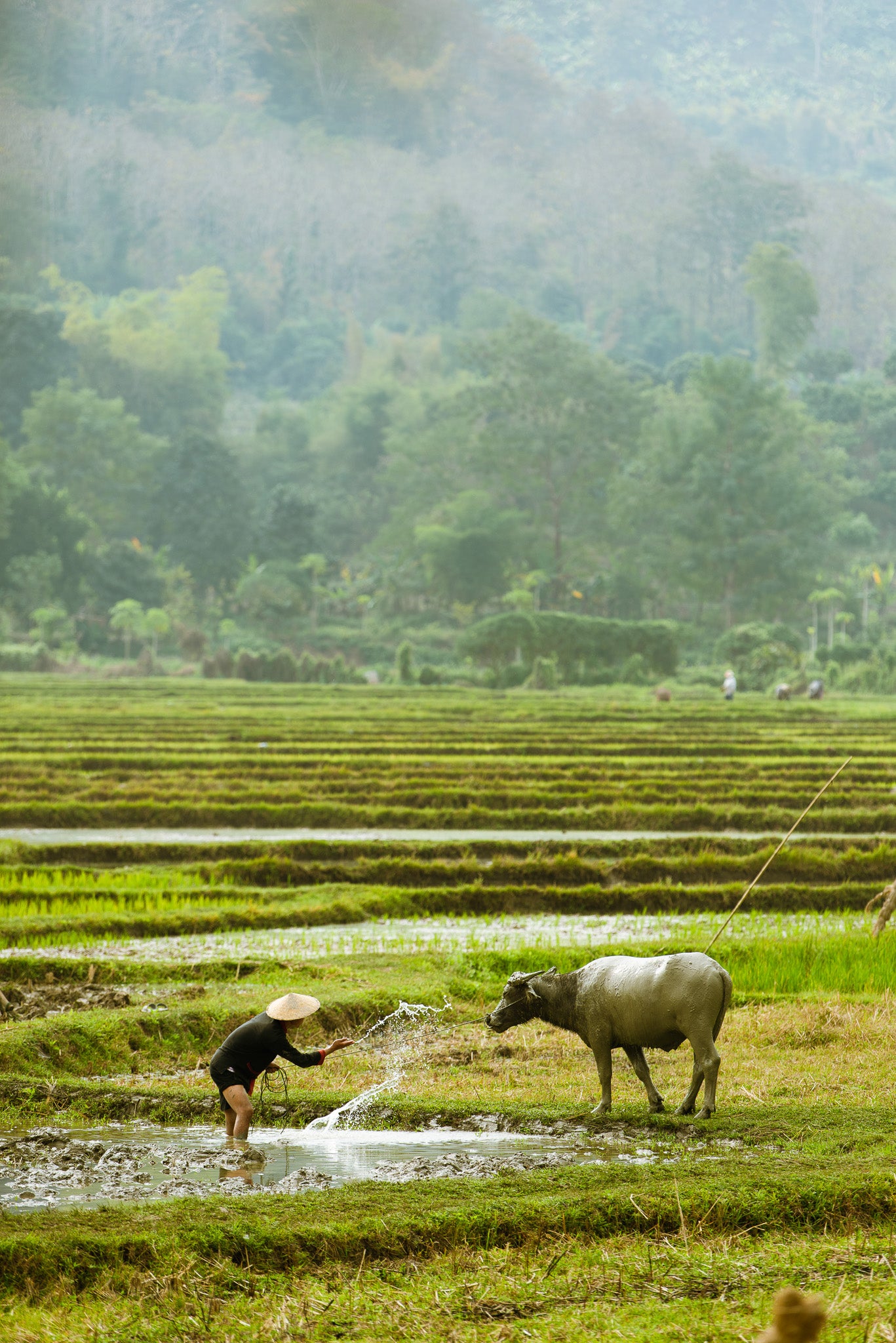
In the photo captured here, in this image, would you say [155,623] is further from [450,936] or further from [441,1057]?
[441,1057]

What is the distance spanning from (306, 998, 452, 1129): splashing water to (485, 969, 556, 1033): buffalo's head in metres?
0.77

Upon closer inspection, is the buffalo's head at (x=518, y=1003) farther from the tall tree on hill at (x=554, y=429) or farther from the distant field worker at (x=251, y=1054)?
the tall tree on hill at (x=554, y=429)

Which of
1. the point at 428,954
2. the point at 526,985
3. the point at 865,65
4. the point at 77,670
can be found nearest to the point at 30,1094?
the point at 526,985

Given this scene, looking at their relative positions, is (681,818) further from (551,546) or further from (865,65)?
(865,65)

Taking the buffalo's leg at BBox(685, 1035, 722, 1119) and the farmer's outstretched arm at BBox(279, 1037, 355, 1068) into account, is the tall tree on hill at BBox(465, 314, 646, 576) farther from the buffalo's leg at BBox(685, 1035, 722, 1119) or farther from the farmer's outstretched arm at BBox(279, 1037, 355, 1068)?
the buffalo's leg at BBox(685, 1035, 722, 1119)

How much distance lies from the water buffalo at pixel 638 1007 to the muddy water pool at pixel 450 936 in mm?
3688

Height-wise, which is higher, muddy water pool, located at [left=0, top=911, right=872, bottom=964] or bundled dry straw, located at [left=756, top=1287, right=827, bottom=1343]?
bundled dry straw, located at [left=756, top=1287, right=827, bottom=1343]

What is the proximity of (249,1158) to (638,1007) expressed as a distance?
150 cm

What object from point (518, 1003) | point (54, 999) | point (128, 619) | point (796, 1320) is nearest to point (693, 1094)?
point (518, 1003)

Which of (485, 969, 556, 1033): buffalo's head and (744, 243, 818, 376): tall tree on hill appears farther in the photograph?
(744, 243, 818, 376): tall tree on hill

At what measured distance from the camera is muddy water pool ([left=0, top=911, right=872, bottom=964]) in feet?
30.0

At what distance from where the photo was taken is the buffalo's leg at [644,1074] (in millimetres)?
5293

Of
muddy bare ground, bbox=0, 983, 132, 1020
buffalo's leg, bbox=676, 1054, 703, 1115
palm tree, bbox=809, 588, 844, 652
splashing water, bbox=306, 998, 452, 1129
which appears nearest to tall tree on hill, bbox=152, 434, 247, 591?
palm tree, bbox=809, 588, 844, 652

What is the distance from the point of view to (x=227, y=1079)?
5.37 m
